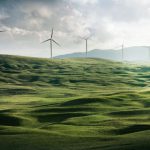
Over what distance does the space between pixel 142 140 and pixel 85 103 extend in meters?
61.0

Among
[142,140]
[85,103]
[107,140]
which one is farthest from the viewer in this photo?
[85,103]

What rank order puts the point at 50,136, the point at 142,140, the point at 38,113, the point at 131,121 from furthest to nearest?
the point at 38,113
the point at 131,121
the point at 50,136
the point at 142,140

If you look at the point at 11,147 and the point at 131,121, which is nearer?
the point at 11,147

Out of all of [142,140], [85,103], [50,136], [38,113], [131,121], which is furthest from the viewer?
[85,103]

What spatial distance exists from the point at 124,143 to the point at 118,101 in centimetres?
6524

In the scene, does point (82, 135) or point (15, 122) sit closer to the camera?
point (82, 135)

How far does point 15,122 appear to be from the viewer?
7956cm

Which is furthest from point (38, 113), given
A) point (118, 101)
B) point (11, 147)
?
point (11, 147)

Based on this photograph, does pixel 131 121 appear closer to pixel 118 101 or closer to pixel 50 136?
pixel 50 136

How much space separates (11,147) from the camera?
176 ft

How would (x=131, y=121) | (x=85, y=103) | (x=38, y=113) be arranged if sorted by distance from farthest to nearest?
1. (x=85, y=103)
2. (x=38, y=113)
3. (x=131, y=121)

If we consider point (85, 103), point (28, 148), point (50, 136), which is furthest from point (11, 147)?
point (85, 103)

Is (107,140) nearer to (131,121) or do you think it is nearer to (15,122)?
(131,121)

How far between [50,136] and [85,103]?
5100 cm
